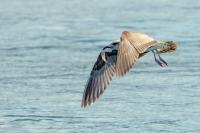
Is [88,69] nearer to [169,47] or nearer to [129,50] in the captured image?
Answer: [169,47]

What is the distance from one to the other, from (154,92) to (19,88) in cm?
143

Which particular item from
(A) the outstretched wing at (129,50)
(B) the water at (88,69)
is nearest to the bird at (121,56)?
(A) the outstretched wing at (129,50)

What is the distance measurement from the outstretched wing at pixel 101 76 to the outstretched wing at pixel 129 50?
1.12ft

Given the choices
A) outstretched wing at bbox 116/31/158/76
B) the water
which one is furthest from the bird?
the water

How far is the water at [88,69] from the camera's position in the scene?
7.48 meters

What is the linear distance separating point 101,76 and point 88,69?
107 inches

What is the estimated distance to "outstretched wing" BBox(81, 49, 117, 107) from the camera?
6773mm

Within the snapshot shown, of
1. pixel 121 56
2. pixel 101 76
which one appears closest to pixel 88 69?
pixel 101 76

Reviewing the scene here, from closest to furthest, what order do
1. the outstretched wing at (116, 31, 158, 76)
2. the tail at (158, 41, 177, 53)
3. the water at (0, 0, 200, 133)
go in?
the outstretched wing at (116, 31, 158, 76) < the tail at (158, 41, 177, 53) < the water at (0, 0, 200, 133)

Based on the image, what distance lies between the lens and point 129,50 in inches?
243

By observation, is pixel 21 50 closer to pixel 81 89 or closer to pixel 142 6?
pixel 81 89

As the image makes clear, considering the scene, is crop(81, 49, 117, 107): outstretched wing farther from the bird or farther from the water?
the water

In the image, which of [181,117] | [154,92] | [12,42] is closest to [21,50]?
[12,42]

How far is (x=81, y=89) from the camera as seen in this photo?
8680 millimetres
